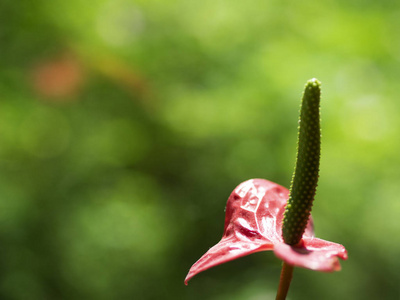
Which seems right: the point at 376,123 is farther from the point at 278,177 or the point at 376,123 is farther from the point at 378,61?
the point at 278,177

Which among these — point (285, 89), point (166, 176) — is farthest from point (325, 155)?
point (166, 176)

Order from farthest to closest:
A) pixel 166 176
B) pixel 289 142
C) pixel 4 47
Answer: pixel 166 176, pixel 4 47, pixel 289 142

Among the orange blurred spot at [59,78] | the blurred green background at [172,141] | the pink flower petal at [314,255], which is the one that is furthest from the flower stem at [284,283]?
the orange blurred spot at [59,78]

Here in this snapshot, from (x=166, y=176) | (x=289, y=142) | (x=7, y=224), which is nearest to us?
(x=7, y=224)

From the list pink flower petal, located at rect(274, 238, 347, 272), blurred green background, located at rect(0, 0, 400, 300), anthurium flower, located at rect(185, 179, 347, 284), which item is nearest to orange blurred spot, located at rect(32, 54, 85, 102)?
blurred green background, located at rect(0, 0, 400, 300)

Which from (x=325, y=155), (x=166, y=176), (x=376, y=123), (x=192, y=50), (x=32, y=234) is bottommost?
(x=32, y=234)

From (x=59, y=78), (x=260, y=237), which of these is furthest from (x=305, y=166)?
(x=59, y=78)
